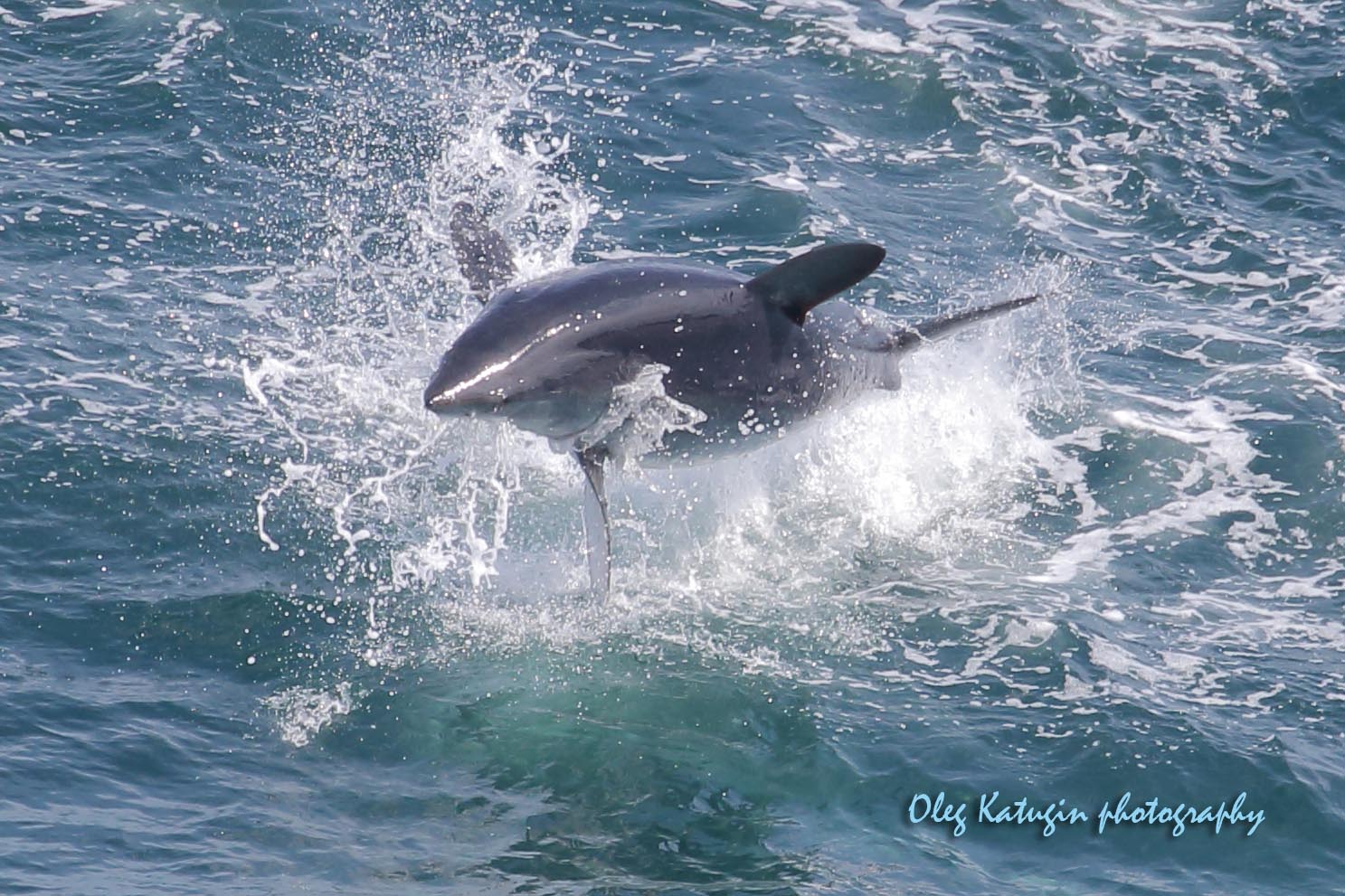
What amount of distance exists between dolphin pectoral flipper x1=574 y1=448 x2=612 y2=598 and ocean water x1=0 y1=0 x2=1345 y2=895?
2.69ft

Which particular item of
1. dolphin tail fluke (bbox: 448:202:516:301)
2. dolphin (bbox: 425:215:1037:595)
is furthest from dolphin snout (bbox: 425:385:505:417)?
→ dolphin tail fluke (bbox: 448:202:516:301)

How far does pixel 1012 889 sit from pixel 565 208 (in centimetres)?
1200

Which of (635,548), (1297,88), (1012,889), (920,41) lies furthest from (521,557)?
(1297,88)

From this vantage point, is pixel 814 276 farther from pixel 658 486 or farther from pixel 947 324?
pixel 658 486

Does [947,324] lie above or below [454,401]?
below

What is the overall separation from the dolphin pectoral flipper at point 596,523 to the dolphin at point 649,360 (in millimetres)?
10

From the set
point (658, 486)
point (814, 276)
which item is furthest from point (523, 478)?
point (814, 276)

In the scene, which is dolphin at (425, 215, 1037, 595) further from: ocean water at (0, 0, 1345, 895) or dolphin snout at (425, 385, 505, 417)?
ocean water at (0, 0, 1345, 895)

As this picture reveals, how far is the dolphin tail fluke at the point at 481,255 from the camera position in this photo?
13.9 metres

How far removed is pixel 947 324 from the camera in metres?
14.8

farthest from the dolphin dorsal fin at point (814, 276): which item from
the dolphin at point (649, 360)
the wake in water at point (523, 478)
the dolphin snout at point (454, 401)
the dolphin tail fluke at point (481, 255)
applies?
the dolphin snout at point (454, 401)

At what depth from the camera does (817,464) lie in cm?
1677

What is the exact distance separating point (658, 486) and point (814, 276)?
4012 millimetres

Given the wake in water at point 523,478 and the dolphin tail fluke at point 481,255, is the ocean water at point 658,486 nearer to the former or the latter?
the wake in water at point 523,478
